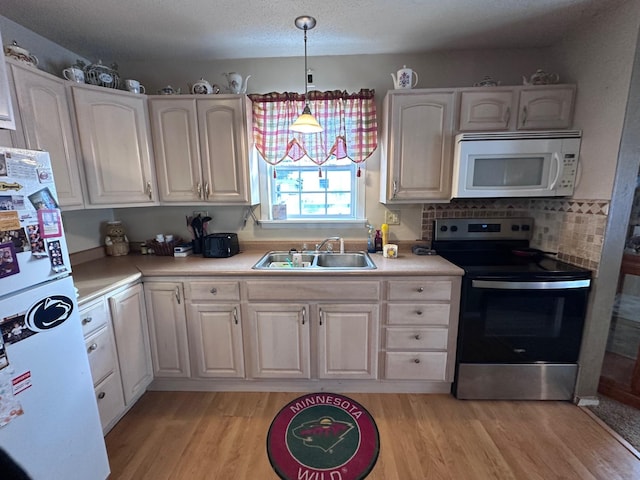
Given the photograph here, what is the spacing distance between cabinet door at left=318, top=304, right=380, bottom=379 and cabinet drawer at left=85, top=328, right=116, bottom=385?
1.25 meters

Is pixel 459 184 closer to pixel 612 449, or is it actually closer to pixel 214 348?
pixel 612 449

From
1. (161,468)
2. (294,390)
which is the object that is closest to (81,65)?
(161,468)

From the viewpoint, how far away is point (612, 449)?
156cm

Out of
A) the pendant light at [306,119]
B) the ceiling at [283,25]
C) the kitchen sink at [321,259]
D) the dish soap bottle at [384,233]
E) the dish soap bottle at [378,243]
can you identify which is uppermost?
the ceiling at [283,25]

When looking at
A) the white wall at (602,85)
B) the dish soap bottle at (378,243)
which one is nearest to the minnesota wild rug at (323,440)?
the dish soap bottle at (378,243)

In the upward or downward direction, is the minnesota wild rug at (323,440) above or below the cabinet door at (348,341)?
below

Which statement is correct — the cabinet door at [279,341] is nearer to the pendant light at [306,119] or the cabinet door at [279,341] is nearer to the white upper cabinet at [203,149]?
the white upper cabinet at [203,149]

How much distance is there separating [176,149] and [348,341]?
1.87 m

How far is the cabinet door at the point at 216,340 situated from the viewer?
1.89m

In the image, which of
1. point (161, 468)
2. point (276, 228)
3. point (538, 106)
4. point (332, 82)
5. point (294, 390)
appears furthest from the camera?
point (276, 228)

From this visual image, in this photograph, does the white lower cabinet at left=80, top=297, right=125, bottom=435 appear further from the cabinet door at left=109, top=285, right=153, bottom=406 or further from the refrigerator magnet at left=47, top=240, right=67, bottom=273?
the refrigerator magnet at left=47, top=240, right=67, bottom=273

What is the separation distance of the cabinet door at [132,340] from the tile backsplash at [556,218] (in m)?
2.21

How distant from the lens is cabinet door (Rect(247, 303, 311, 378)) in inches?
74.3

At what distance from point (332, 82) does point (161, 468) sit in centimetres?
276
